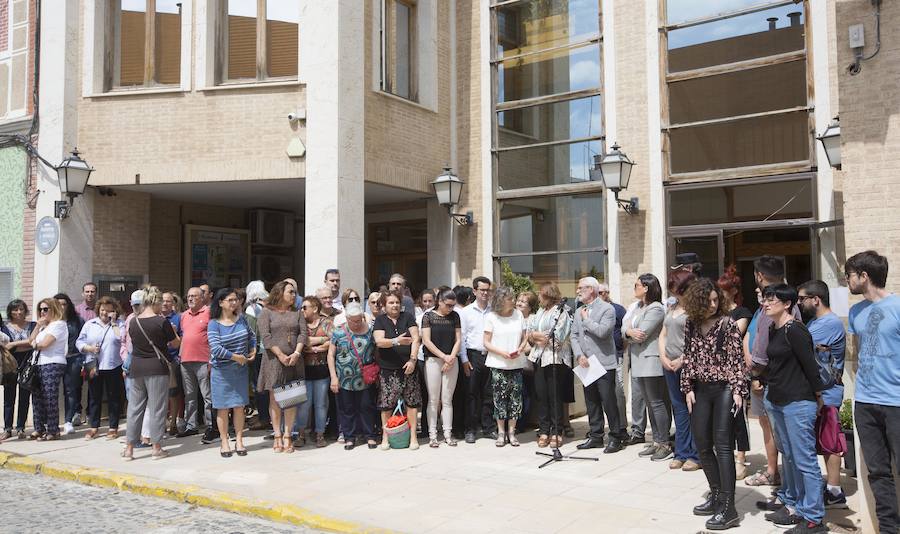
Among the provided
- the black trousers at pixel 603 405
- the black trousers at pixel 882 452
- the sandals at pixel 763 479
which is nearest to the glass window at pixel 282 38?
the black trousers at pixel 603 405

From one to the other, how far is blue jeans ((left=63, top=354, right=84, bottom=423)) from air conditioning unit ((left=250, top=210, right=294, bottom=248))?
617 centimetres

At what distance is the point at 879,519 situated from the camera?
16.9ft

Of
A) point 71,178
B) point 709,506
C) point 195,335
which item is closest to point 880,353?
point 709,506

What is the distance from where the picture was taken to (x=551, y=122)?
14.6m

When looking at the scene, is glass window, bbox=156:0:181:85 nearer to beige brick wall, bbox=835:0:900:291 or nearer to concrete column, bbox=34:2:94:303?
concrete column, bbox=34:2:94:303

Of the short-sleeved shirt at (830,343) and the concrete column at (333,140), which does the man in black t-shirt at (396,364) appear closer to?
the concrete column at (333,140)

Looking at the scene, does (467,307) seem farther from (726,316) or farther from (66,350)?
(66,350)

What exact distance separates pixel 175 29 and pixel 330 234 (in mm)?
4896

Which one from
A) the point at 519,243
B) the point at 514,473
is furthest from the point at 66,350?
the point at 519,243

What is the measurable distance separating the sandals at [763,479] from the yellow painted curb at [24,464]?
24.8 ft

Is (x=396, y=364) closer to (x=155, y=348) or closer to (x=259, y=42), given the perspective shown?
(x=155, y=348)

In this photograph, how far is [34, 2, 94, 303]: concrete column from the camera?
13078mm

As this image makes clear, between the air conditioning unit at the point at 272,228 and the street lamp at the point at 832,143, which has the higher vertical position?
the street lamp at the point at 832,143

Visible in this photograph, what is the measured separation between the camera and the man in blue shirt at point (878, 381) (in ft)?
16.8
